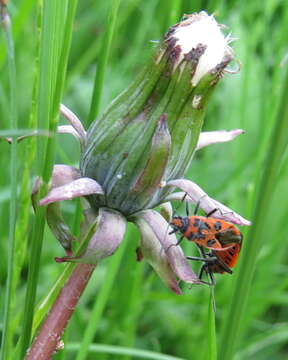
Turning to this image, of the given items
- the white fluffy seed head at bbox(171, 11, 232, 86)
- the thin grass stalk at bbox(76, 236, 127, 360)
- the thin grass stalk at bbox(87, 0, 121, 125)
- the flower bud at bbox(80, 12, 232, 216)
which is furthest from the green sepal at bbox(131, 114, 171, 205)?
the thin grass stalk at bbox(76, 236, 127, 360)

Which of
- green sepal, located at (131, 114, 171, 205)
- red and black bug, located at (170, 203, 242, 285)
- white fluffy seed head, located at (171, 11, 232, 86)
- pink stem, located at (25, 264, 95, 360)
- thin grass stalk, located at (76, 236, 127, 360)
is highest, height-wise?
white fluffy seed head, located at (171, 11, 232, 86)

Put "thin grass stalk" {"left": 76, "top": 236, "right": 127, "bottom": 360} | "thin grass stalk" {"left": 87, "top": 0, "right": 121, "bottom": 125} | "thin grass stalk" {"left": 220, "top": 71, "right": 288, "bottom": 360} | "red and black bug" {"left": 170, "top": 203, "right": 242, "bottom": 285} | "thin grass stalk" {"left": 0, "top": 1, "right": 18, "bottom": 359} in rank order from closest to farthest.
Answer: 1. "thin grass stalk" {"left": 220, "top": 71, "right": 288, "bottom": 360}
2. "thin grass stalk" {"left": 0, "top": 1, "right": 18, "bottom": 359}
3. "red and black bug" {"left": 170, "top": 203, "right": 242, "bottom": 285}
4. "thin grass stalk" {"left": 87, "top": 0, "right": 121, "bottom": 125}
5. "thin grass stalk" {"left": 76, "top": 236, "right": 127, "bottom": 360}

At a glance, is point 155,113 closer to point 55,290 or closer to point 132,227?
point 55,290

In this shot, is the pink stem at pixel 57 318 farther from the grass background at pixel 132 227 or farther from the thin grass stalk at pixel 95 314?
the thin grass stalk at pixel 95 314

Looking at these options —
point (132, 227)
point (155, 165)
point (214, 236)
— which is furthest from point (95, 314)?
point (155, 165)

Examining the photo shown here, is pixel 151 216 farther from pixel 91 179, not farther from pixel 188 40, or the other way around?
pixel 188 40

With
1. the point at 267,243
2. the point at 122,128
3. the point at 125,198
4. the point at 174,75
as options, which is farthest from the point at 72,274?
the point at 267,243

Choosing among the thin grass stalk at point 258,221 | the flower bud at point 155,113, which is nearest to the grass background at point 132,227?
the thin grass stalk at point 258,221

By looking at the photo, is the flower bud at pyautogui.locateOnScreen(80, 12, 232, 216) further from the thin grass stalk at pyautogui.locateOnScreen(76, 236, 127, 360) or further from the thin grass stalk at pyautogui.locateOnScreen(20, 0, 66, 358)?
the thin grass stalk at pyautogui.locateOnScreen(76, 236, 127, 360)
